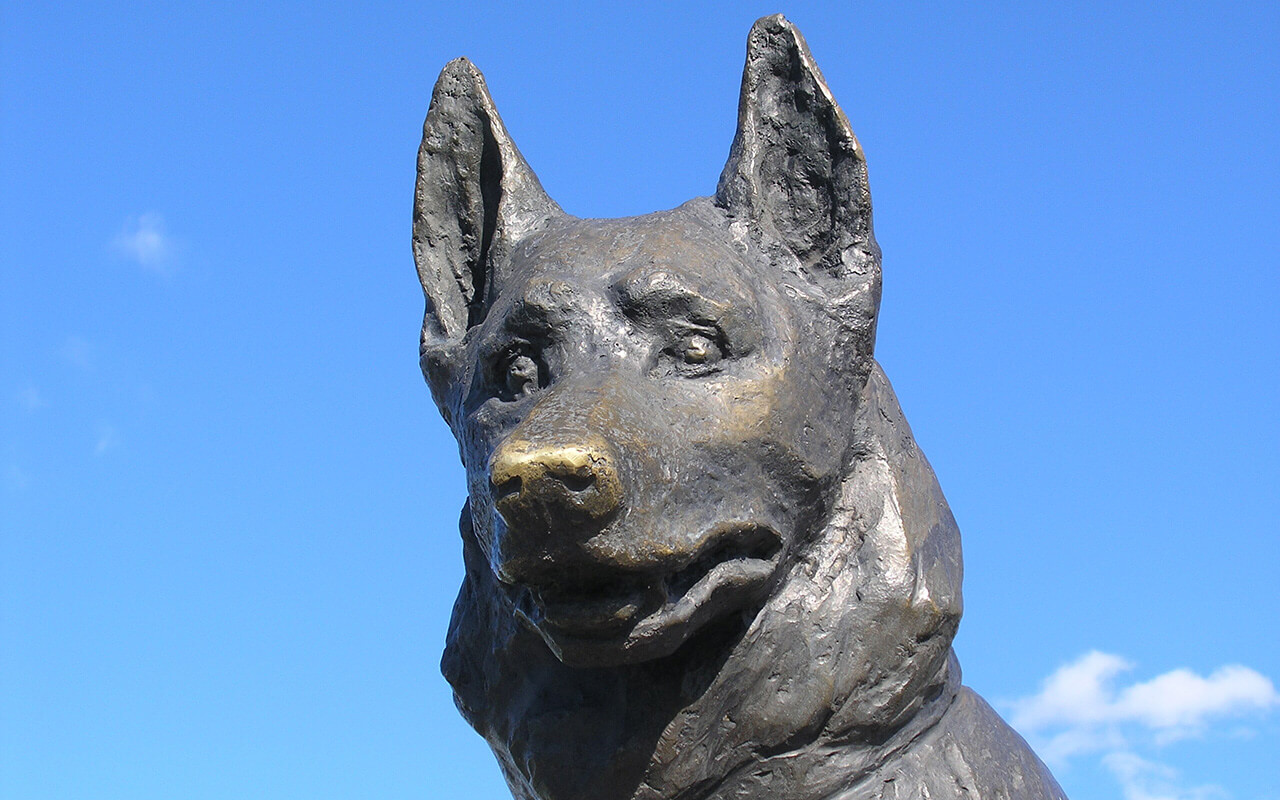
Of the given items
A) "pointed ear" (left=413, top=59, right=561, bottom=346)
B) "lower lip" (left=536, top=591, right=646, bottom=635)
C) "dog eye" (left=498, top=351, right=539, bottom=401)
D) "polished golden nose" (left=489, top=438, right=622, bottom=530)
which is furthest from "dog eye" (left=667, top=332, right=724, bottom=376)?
"pointed ear" (left=413, top=59, right=561, bottom=346)

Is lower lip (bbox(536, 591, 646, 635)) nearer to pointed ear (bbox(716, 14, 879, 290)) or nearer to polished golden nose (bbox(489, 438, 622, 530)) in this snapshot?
polished golden nose (bbox(489, 438, 622, 530))

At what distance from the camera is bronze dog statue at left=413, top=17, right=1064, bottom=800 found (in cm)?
346

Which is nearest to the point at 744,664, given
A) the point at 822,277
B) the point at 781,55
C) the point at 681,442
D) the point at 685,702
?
the point at 685,702

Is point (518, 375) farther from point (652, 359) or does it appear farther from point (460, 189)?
point (460, 189)

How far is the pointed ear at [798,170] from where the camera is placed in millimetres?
4039

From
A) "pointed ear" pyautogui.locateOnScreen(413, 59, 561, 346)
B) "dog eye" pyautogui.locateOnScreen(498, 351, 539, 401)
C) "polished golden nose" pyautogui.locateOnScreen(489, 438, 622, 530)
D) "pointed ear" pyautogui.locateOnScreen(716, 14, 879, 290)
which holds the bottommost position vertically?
"polished golden nose" pyautogui.locateOnScreen(489, 438, 622, 530)

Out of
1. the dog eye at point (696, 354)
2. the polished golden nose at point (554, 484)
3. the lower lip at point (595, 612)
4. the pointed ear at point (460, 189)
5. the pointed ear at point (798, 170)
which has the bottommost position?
the lower lip at point (595, 612)

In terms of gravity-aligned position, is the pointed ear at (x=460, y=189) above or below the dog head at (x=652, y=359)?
above

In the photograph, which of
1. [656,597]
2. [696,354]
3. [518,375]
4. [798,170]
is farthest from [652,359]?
[798,170]

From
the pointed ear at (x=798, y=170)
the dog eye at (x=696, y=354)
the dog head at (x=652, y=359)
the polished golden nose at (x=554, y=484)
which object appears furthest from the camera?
the pointed ear at (x=798, y=170)

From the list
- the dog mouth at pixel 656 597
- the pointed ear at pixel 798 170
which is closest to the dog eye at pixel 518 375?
the dog mouth at pixel 656 597

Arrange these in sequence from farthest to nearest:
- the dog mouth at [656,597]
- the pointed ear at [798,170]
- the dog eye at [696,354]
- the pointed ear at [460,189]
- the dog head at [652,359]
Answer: the pointed ear at [460,189] → the pointed ear at [798,170] → the dog eye at [696,354] → the dog mouth at [656,597] → the dog head at [652,359]

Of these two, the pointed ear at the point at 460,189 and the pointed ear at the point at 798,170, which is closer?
the pointed ear at the point at 798,170

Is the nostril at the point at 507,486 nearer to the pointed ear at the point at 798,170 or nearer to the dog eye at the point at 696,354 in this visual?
the dog eye at the point at 696,354
